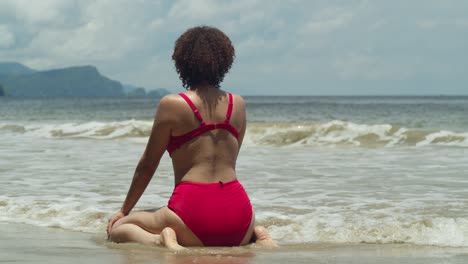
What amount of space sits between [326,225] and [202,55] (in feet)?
7.06

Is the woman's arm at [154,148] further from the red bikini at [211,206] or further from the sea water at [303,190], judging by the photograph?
the sea water at [303,190]

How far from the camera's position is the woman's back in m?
4.31

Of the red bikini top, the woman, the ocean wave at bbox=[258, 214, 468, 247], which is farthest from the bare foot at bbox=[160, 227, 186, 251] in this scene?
the ocean wave at bbox=[258, 214, 468, 247]

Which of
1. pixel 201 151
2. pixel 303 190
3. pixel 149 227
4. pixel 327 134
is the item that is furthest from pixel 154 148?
pixel 327 134

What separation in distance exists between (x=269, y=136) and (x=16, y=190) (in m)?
11.5

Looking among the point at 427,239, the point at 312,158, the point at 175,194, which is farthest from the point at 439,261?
the point at 312,158

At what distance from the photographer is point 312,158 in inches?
506

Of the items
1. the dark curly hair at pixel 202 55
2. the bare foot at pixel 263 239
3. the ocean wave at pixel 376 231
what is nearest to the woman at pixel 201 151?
the dark curly hair at pixel 202 55

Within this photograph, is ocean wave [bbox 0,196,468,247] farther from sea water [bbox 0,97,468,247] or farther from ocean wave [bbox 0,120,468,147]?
ocean wave [bbox 0,120,468,147]

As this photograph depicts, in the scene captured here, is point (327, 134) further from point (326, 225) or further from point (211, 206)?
point (211, 206)

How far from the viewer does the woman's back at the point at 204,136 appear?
170 inches

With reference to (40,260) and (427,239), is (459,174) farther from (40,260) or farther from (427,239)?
(40,260)

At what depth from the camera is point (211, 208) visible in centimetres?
424

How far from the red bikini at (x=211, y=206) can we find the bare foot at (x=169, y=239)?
117 mm
